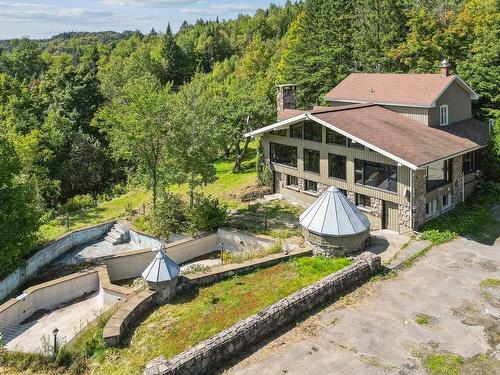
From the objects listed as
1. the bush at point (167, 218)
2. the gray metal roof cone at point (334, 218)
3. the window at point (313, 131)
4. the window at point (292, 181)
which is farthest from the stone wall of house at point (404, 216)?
the bush at point (167, 218)

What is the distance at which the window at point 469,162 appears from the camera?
23.5 meters

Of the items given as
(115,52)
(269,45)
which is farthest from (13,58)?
(269,45)

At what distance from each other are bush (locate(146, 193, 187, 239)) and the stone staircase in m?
1.92

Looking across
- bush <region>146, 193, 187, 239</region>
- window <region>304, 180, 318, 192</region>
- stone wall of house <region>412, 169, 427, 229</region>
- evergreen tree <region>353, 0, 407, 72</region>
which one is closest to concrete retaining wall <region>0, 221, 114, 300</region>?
bush <region>146, 193, 187, 239</region>

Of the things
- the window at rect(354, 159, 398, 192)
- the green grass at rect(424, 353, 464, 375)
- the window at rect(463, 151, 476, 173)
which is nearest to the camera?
the green grass at rect(424, 353, 464, 375)

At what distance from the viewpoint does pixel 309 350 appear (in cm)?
1180

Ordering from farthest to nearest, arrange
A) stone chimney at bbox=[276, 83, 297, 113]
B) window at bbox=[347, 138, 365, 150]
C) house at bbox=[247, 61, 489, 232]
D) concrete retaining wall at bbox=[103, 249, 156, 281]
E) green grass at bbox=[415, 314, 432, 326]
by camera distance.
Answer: stone chimney at bbox=[276, 83, 297, 113], window at bbox=[347, 138, 365, 150], concrete retaining wall at bbox=[103, 249, 156, 281], house at bbox=[247, 61, 489, 232], green grass at bbox=[415, 314, 432, 326]

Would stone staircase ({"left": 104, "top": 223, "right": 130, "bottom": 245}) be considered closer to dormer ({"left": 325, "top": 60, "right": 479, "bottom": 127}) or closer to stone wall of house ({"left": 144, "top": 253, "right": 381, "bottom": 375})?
stone wall of house ({"left": 144, "top": 253, "right": 381, "bottom": 375})

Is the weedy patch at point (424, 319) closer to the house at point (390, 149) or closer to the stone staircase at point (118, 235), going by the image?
the house at point (390, 149)

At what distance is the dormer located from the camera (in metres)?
24.0

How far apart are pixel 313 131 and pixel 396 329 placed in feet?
42.5

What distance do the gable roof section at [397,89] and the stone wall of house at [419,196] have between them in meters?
5.53

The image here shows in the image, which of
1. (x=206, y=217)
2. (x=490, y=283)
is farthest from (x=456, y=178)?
(x=206, y=217)

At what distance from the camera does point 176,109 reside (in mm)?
23266
